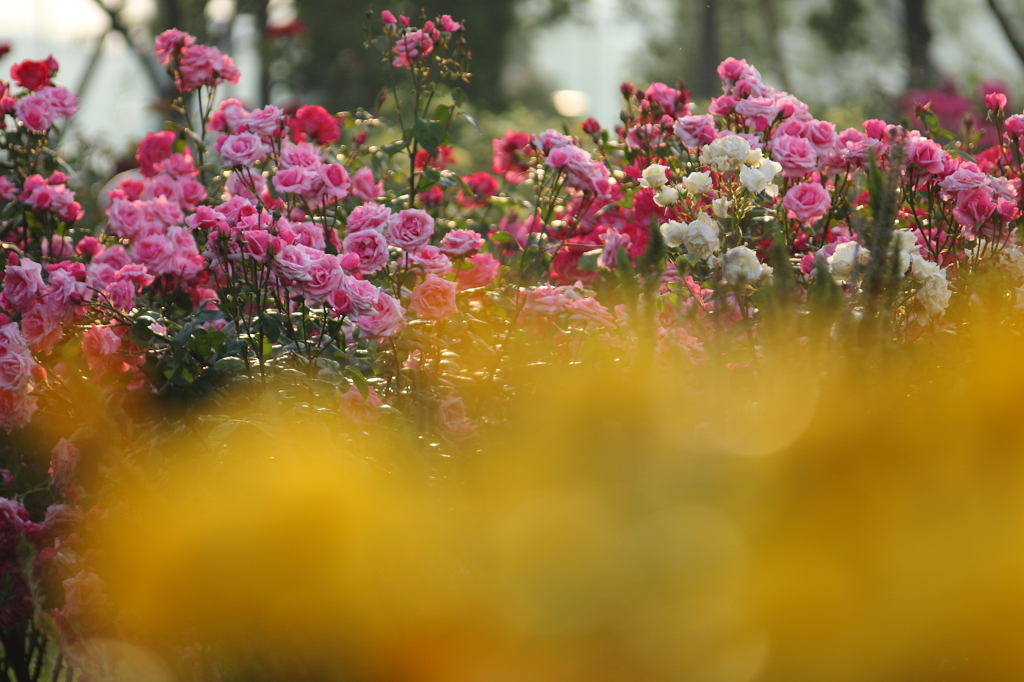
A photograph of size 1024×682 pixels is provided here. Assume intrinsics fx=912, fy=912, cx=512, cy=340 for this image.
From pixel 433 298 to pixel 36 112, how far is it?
1.83 meters

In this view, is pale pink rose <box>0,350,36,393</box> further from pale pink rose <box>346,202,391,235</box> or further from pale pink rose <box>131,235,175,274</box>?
pale pink rose <box>346,202,391,235</box>

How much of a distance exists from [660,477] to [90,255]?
2.29 meters

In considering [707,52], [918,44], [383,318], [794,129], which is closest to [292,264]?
[383,318]

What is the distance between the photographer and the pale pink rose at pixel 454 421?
78.7 inches

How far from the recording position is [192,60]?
304 cm

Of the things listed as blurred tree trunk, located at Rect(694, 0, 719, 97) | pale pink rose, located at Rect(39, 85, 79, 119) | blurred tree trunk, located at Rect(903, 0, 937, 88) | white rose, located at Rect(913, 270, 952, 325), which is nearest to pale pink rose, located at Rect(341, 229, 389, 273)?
white rose, located at Rect(913, 270, 952, 325)

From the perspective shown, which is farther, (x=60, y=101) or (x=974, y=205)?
(x=60, y=101)

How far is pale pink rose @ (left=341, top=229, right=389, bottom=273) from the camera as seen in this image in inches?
83.7

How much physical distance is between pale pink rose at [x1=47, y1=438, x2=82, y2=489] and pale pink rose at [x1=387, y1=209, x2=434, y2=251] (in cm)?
92

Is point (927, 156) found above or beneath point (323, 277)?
above

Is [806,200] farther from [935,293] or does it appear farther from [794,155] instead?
[935,293]

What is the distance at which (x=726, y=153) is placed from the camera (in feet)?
6.79

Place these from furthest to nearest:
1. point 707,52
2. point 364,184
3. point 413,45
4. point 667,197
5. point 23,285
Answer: point 707,52
point 413,45
point 364,184
point 23,285
point 667,197

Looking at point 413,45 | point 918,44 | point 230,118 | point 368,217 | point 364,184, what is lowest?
point 368,217
